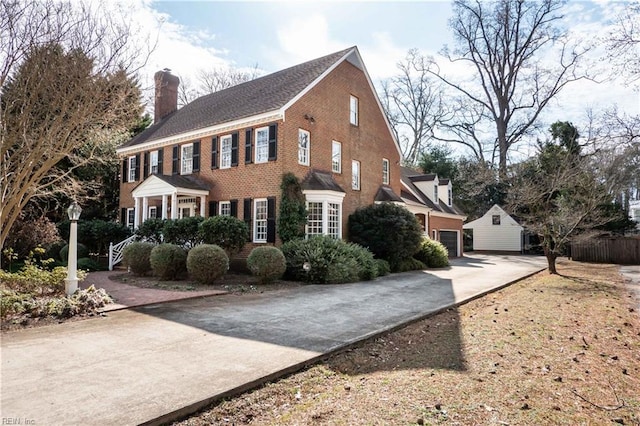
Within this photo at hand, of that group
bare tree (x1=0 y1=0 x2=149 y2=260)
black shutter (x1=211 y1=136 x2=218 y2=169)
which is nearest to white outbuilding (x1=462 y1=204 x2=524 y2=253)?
black shutter (x1=211 y1=136 x2=218 y2=169)

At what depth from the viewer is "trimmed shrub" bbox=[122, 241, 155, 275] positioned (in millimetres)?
13461

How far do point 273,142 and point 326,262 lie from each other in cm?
550

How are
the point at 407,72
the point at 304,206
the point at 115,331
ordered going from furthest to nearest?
the point at 407,72 < the point at 304,206 < the point at 115,331

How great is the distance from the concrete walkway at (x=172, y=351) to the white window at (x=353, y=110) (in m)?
11.4

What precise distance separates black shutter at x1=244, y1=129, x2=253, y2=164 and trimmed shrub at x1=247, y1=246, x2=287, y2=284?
514 centimetres

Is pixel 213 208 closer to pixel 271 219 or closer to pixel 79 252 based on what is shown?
pixel 271 219

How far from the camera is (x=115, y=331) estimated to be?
6230 mm

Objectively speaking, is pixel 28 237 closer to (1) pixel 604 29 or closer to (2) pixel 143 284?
(2) pixel 143 284

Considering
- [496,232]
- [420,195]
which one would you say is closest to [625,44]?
[420,195]

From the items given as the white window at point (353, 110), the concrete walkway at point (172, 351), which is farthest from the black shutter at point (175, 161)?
the concrete walkway at point (172, 351)

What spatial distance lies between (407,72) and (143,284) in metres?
35.1

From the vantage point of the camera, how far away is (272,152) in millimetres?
15180

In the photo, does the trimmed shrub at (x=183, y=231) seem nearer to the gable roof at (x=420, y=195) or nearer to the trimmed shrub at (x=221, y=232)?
the trimmed shrub at (x=221, y=232)

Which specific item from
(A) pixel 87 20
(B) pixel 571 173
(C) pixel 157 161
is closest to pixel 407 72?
(B) pixel 571 173
